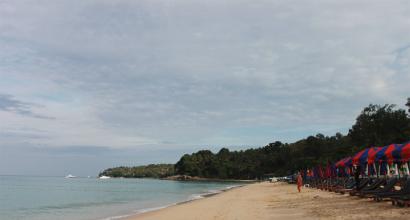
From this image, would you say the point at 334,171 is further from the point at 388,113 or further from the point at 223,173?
the point at 223,173

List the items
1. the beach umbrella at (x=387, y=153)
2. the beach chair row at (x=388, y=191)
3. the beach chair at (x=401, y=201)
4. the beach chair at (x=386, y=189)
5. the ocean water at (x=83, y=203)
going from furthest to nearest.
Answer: the ocean water at (x=83, y=203) → the beach chair at (x=386, y=189) → the beach umbrella at (x=387, y=153) → the beach chair row at (x=388, y=191) → the beach chair at (x=401, y=201)

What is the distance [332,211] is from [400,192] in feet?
10.2

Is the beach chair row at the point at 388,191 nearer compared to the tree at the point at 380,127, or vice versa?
the beach chair row at the point at 388,191

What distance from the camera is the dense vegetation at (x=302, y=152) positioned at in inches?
2478

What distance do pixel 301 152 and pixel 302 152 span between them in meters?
1.07

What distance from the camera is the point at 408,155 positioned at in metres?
15.2

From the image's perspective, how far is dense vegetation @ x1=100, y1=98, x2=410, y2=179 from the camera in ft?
206

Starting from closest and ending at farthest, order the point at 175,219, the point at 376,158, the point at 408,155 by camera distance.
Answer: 1. the point at 408,155
2. the point at 175,219
3. the point at 376,158

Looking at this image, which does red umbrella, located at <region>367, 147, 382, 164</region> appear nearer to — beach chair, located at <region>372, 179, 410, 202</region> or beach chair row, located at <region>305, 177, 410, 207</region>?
beach chair row, located at <region>305, 177, 410, 207</region>

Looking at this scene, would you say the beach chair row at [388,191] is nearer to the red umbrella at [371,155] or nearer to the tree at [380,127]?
the red umbrella at [371,155]

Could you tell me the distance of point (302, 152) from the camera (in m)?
103

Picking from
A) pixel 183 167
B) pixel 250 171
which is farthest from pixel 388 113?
pixel 183 167

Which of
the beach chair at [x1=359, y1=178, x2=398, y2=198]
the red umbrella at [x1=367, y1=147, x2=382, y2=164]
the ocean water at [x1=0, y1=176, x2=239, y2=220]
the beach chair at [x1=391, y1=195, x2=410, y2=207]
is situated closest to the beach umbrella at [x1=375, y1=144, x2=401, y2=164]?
the red umbrella at [x1=367, y1=147, x2=382, y2=164]

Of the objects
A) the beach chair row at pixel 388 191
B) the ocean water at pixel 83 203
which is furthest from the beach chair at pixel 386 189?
the ocean water at pixel 83 203
